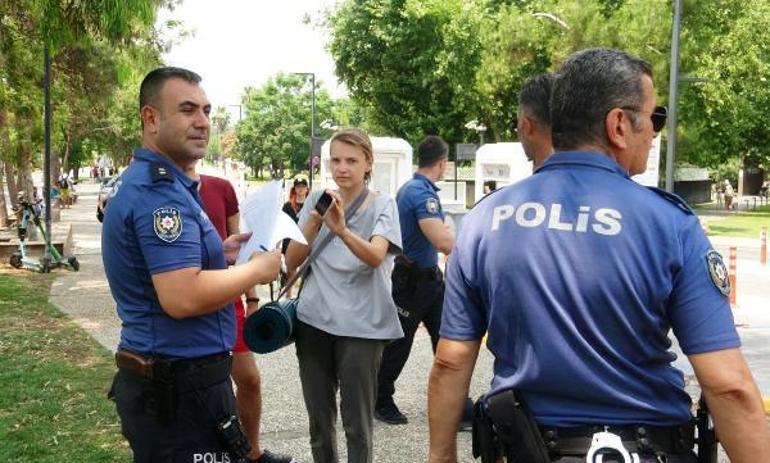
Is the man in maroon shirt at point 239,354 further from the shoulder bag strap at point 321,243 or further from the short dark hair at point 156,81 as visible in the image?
the short dark hair at point 156,81

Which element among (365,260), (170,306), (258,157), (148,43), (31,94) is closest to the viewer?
(170,306)

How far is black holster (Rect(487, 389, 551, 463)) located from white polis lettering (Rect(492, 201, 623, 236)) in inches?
16.8

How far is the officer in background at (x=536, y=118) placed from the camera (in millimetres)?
3320

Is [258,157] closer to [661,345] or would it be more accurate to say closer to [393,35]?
[393,35]

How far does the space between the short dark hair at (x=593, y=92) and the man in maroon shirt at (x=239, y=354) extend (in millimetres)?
2583

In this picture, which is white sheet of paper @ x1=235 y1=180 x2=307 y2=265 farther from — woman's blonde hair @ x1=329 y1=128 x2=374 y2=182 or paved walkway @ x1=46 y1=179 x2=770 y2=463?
paved walkway @ x1=46 y1=179 x2=770 y2=463

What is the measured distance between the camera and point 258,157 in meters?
83.6

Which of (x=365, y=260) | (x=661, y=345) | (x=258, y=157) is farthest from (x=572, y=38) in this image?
(x=258, y=157)

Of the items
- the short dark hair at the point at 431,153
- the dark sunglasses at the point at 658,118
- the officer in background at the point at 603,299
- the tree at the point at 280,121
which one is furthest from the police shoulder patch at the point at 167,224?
the tree at the point at 280,121

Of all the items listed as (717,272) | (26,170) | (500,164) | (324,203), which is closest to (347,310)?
(324,203)

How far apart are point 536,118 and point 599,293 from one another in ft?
→ 4.83

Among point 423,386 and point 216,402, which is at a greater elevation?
point 216,402

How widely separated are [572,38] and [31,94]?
61.4 feet

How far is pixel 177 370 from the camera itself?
106 inches
